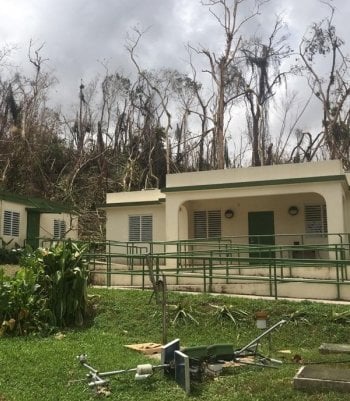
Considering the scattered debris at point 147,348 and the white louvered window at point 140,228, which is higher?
the white louvered window at point 140,228

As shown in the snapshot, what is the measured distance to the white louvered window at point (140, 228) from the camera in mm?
22734

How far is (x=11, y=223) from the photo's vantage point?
69.8ft

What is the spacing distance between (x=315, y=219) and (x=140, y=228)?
24.4ft

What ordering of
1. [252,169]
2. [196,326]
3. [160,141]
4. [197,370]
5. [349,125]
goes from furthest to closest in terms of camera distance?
[160,141], [349,125], [252,169], [196,326], [197,370]

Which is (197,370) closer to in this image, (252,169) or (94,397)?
(94,397)

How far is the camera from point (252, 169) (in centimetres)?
2034

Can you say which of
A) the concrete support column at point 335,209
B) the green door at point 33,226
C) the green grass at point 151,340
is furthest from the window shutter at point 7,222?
the concrete support column at point 335,209

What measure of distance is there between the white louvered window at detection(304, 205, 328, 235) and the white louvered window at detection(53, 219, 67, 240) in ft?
36.4

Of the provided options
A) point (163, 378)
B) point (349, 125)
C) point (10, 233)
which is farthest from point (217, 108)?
point (163, 378)

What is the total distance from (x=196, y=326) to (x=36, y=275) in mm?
3423

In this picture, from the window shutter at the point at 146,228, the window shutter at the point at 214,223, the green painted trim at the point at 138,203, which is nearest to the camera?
the window shutter at the point at 214,223

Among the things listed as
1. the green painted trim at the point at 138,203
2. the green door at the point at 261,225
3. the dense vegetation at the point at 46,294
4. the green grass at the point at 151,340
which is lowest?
the green grass at the point at 151,340

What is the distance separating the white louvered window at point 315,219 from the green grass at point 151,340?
961 cm

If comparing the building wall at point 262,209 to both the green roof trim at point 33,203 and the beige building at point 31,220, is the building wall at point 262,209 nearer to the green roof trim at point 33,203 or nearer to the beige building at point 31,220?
the green roof trim at point 33,203
